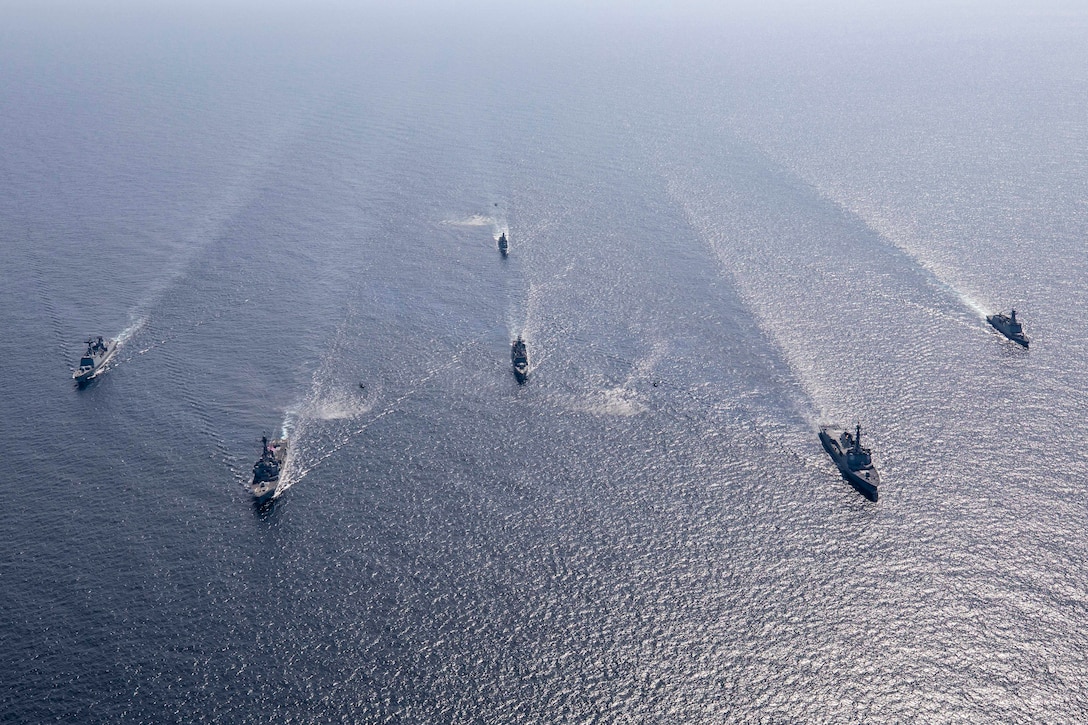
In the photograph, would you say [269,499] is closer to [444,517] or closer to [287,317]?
[444,517]

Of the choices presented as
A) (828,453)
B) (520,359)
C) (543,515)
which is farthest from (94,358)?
(828,453)

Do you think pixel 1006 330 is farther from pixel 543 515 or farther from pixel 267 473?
pixel 267 473

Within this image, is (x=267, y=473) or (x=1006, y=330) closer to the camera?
(x=267, y=473)

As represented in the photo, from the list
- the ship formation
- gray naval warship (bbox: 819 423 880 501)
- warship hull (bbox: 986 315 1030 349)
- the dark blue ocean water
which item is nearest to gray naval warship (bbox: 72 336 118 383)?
the ship formation

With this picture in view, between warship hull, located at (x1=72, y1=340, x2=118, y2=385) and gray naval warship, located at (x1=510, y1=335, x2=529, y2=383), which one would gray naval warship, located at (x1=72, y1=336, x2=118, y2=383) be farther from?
gray naval warship, located at (x1=510, y1=335, x2=529, y2=383)

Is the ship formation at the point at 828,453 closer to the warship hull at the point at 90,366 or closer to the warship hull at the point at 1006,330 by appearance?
the warship hull at the point at 90,366
